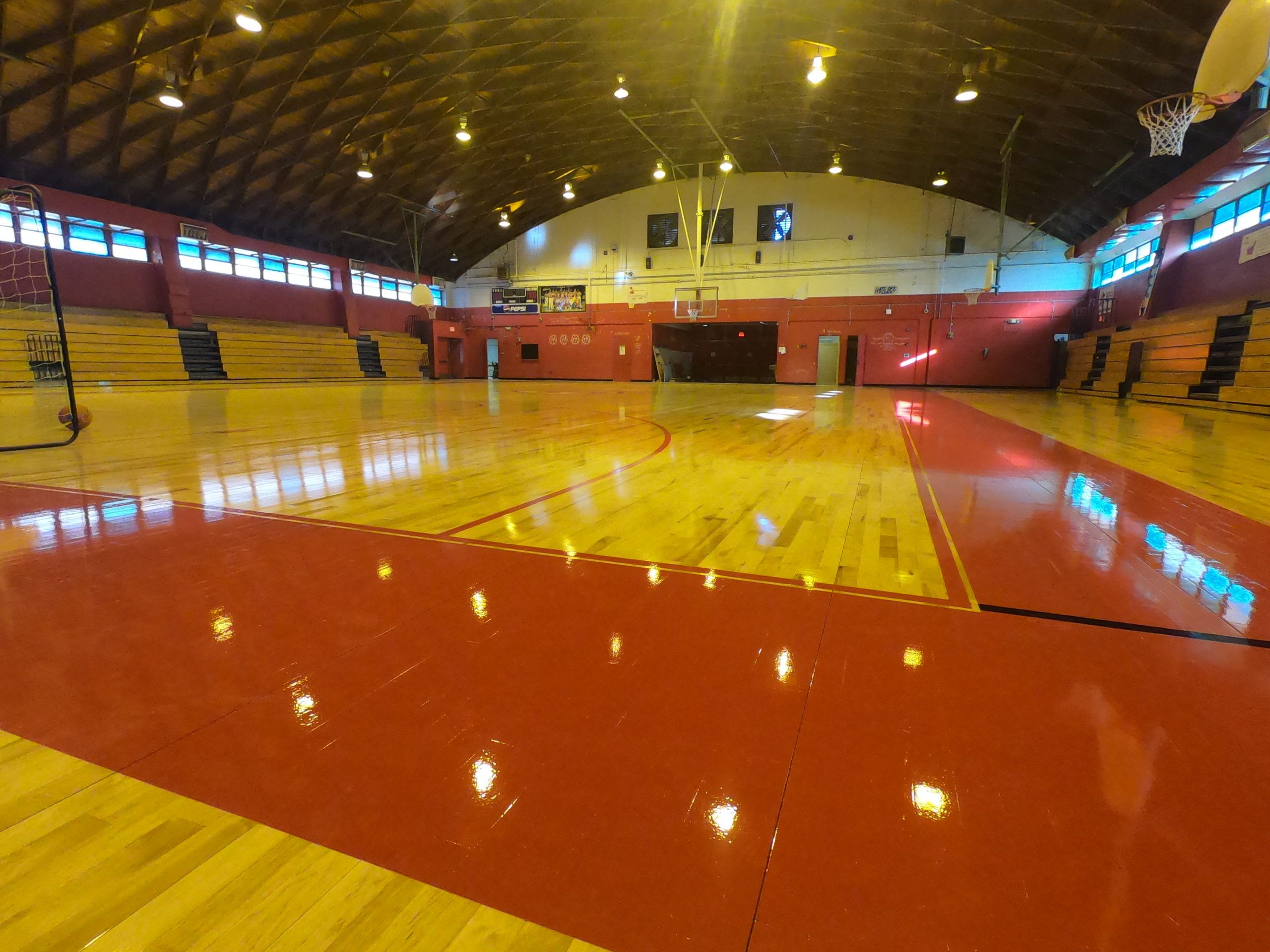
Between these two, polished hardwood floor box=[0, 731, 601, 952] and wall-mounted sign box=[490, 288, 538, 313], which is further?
wall-mounted sign box=[490, 288, 538, 313]

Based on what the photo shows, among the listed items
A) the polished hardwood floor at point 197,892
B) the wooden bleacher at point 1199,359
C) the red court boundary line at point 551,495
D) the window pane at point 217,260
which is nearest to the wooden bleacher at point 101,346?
the window pane at point 217,260

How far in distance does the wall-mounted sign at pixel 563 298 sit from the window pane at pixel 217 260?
11.3 m

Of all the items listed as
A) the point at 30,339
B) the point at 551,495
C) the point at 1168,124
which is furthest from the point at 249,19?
the point at 1168,124

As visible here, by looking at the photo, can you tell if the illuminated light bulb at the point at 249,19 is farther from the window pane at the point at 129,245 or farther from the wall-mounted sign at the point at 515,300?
the wall-mounted sign at the point at 515,300

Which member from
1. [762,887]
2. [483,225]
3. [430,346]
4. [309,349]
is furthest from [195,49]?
[762,887]

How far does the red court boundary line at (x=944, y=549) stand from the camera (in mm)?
2174

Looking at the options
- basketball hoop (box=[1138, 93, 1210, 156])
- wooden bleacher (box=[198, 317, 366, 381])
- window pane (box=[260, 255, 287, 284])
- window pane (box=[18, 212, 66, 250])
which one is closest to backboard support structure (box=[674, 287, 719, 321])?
wooden bleacher (box=[198, 317, 366, 381])

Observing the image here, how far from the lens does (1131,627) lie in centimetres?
193

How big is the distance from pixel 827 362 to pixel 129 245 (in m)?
22.6

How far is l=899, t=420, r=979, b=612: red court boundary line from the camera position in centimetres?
217

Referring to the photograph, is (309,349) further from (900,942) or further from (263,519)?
(900,942)

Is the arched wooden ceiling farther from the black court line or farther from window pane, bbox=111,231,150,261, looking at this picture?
the black court line

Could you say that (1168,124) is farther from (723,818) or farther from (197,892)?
(197,892)

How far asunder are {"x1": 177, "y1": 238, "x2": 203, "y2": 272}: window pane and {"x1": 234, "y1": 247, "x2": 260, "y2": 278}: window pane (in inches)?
41.1
